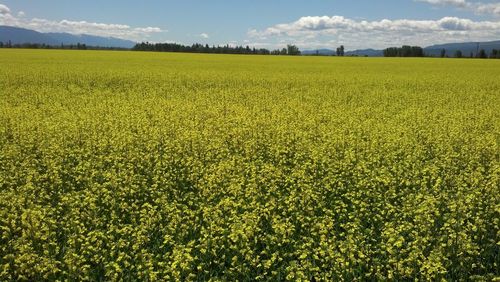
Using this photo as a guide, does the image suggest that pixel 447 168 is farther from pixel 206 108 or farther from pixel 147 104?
pixel 147 104

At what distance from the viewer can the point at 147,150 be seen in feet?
38.6

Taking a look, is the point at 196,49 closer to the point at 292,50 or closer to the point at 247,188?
the point at 292,50

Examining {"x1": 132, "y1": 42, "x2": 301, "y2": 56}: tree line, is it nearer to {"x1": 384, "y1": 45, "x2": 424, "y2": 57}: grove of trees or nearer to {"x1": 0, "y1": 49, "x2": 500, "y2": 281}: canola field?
{"x1": 384, "y1": 45, "x2": 424, "y2": 57}: grove of trees

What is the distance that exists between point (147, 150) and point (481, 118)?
12164mm

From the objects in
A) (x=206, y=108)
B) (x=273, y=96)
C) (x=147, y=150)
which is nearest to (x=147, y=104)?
(x=206, y=108)

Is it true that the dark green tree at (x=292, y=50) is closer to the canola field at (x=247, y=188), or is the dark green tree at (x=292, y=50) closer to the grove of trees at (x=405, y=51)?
the grove of trees at (x=405, y=51)

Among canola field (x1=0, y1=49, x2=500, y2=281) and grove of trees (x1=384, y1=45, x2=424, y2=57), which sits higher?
grove of trees (x1=384, y1=45, x2=424, y2=57)

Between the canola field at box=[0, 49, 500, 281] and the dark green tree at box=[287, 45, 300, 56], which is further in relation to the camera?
the dark green tree at box=[287, 45, 300, 56]

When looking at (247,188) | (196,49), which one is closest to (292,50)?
(196,49)

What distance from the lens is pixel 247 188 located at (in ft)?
27.3

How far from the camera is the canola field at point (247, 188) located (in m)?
6.04

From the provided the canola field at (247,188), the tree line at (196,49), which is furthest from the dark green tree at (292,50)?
the canola field at (247,188)

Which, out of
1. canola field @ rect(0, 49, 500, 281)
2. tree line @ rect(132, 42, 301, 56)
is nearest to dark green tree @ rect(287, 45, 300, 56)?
tree line @ rect(132, 42, 301, 56)

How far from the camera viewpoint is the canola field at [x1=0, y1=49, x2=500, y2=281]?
6.04 metres
